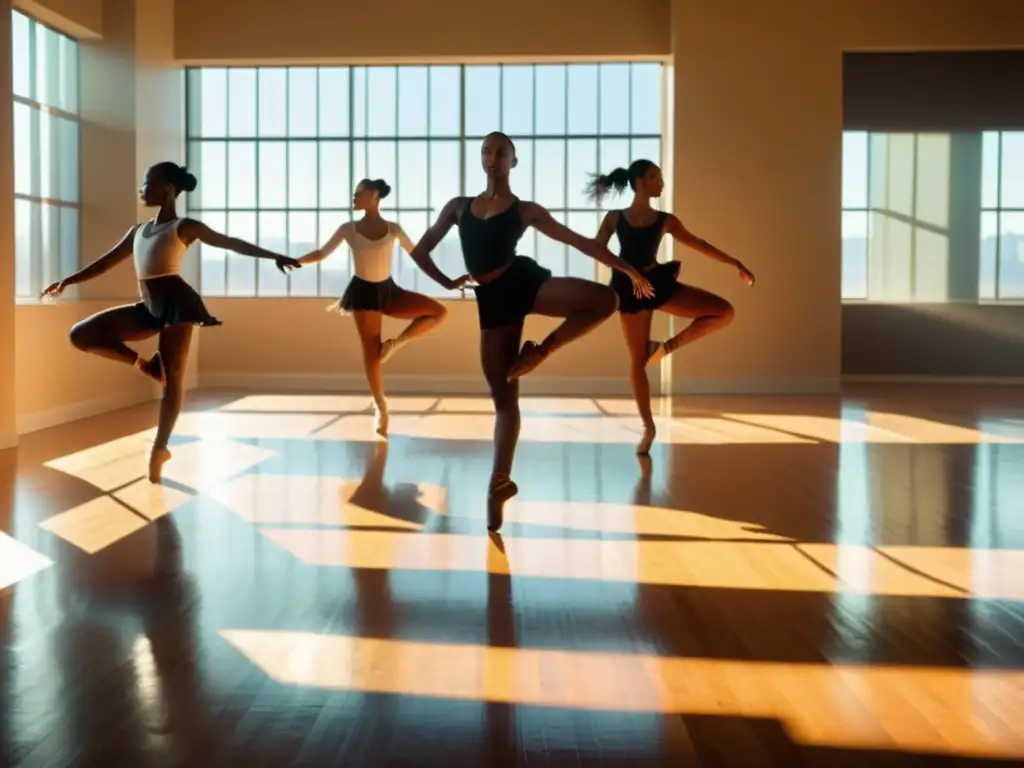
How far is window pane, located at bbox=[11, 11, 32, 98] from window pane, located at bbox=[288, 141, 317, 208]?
2992 mm

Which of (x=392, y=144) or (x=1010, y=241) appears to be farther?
(x=1010, y=241)

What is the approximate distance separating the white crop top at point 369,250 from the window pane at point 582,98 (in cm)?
450

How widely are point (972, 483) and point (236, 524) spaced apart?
10.5 feet

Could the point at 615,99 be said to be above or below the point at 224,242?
above

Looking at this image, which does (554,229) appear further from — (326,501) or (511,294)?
(326,501)

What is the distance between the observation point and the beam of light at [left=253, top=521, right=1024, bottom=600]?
11.4 feet

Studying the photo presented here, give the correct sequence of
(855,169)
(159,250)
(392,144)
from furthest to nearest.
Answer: (855,169) → (392,144) → (159,250)

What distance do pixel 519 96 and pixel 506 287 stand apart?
7287mm

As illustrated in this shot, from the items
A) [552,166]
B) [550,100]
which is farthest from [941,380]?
[550,100]

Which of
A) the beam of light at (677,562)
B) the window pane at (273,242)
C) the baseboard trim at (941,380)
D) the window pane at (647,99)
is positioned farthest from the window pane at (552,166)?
the beam of light at (677,562)

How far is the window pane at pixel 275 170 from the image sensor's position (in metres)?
11.4

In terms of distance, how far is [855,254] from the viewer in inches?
520

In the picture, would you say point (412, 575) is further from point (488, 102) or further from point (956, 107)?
point (956, 107)

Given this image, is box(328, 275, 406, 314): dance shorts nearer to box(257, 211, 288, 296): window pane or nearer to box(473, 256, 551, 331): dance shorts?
box(473, 256, 551, 331): dance shorts
